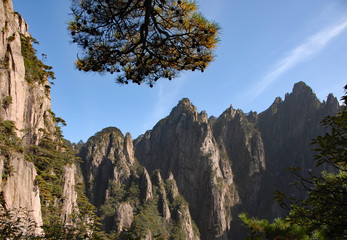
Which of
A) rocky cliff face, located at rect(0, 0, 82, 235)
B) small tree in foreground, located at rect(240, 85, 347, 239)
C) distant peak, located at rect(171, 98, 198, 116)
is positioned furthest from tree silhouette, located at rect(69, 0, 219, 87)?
distant peak, located at rect(171, 98, 198, 116)

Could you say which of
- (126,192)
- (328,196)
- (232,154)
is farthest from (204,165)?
(328,196)

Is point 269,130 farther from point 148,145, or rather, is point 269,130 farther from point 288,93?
point 148,145

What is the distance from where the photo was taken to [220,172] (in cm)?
10444

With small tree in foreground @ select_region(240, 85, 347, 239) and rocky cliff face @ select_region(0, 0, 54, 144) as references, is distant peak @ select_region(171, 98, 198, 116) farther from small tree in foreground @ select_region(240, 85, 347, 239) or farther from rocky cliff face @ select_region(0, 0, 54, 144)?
small tree in foreground @ select_region(240, 85, 347, 239)

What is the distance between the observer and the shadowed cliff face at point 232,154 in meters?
97.3

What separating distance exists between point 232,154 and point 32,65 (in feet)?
354

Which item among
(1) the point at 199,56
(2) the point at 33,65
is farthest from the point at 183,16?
(2) the point at 33,65

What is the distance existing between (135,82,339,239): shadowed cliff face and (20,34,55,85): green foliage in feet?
256

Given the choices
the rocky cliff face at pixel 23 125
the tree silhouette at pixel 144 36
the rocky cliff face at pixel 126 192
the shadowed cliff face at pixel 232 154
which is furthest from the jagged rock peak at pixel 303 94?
the tree silhouette at pixel 144 36

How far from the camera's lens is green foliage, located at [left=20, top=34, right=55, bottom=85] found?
25.0 metres

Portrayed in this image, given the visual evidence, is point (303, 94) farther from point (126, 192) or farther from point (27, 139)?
point (27, 139)

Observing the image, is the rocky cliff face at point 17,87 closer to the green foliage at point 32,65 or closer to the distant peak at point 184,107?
the green foliage at point 32,65

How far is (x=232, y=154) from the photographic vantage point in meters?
122

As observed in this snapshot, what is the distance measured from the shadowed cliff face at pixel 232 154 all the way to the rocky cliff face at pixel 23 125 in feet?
246
